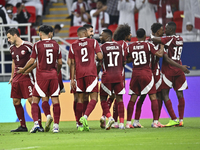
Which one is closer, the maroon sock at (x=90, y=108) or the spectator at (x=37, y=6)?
the maroon sock at (x=90, y=108)

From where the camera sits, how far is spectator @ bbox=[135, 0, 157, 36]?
46.7 feet

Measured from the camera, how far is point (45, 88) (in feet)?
24.9

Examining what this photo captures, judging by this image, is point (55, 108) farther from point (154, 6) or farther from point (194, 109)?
point (154, 6)

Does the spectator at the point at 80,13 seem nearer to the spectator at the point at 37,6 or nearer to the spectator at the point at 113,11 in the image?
the spectator at the point at 113,11

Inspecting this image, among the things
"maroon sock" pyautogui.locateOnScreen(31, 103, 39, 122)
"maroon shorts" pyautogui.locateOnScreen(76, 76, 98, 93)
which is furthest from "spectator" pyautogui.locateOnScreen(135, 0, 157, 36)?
"maroon sock" pyautogui.locateOnScreen(31, 103, 39, 122)

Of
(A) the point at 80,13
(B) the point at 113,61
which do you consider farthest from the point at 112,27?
(B) the point at 113,61

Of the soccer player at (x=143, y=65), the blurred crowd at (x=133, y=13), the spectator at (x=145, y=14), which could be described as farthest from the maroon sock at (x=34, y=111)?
the spectator at (x=145, y=14)

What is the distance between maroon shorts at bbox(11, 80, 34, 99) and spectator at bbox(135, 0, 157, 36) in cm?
688

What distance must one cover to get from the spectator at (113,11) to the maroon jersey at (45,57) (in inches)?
331

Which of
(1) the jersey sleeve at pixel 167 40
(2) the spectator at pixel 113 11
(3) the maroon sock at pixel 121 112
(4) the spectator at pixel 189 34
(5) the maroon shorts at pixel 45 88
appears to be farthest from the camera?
(2) the spectator at pixel 113 11

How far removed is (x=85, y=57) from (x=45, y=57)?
30.8 inches

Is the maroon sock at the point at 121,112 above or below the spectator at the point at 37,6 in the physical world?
below

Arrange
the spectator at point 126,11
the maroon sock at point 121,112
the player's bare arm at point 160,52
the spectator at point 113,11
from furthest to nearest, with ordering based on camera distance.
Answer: the spectator at point 113,11 < the spectator at point 126,11 < the player's bare arm at point 160,52 < the maroon sock at point 121,112

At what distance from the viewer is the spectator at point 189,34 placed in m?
12.7
